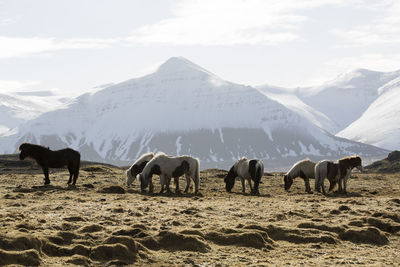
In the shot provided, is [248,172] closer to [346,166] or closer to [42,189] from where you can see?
[346,166]

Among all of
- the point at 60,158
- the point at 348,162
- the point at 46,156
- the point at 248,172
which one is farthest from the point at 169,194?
the point at 348,162

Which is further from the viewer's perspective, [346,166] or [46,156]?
[346,166]

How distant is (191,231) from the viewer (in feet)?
68.0

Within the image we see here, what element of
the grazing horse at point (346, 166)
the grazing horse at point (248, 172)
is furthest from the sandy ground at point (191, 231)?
the grazing horse at point (346, 166)

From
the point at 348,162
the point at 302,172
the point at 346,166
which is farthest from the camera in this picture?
the point at 302,172

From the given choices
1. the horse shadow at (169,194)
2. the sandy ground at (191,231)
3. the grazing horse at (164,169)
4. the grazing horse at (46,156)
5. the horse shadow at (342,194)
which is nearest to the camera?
the sandy ground at (191,231)

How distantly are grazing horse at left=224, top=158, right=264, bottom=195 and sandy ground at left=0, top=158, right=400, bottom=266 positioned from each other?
18.5 feet

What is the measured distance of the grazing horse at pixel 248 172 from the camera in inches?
1518

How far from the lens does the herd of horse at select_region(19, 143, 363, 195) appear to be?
36344 millimetres

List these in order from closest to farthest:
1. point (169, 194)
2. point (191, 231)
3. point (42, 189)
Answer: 1. point (191, 231)
2. point (42, 189)
3. point (169, 194)

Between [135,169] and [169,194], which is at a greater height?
[135,169]

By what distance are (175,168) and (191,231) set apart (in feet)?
51.1

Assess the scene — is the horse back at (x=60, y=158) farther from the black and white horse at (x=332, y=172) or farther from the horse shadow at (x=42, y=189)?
the black and white horse at (x=332, y=172)

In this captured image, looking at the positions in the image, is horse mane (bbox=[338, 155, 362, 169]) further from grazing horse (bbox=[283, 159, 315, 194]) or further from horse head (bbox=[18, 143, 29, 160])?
horse head (bbox=[18, 143, 29, 160])
